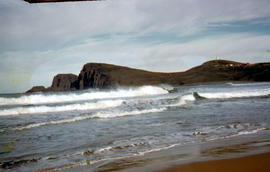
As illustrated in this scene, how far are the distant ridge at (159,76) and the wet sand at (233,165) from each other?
329 feet

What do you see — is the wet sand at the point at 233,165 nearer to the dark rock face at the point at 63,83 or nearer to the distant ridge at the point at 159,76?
the distant ridge at the point at 159,76

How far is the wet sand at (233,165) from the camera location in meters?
3.23

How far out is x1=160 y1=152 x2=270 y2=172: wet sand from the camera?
10.6 ft

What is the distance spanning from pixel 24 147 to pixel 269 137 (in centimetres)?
610

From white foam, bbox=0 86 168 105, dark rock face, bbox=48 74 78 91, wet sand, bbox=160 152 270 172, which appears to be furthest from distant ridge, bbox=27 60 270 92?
wet sand, bbox=160 152 270 172

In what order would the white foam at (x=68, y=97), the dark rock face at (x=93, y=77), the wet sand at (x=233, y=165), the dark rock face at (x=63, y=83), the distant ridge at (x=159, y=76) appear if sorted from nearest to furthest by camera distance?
the wet sand at (x=233, y=165)
the white foam at (x=68, y=97)
the distant ridge at (x=159, y=76)
the dark rock face at (x=93, y=77)
the dark rock face at (x=63, y=83)

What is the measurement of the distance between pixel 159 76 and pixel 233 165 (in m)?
133

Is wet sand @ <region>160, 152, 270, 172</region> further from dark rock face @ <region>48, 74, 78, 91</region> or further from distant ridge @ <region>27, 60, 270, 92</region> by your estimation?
dark rock face @ <region>48, 74, 78, 91</region>

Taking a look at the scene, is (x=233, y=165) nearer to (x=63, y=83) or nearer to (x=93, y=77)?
(x=93, y=77)

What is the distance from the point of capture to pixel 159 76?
5349 inches

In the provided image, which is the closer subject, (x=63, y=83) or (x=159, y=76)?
(x=159, y=76)

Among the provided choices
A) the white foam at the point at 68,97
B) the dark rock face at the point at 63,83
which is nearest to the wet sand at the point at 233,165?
the white foam at the point at 68,97

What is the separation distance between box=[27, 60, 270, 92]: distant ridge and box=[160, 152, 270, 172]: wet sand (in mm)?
100176

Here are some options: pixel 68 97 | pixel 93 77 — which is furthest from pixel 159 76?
pixel 68 97
